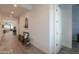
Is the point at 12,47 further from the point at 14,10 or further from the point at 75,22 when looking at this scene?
the point at 75,22

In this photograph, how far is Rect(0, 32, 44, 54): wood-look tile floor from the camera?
8.74 ft

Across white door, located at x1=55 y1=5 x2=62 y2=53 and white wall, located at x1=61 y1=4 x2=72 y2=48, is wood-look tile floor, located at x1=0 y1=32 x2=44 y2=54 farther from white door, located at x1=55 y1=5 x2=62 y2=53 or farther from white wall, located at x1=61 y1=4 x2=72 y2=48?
white wall, located at x1=61 y1=4 x2=72 y2=48

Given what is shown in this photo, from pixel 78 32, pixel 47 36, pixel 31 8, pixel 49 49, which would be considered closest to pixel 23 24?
pixel 31 8

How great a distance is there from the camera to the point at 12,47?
9.12ft

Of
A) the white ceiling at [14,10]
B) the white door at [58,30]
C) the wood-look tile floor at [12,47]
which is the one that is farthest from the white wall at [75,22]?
the white ceiling at [14,10]

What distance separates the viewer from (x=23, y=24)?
2980mm

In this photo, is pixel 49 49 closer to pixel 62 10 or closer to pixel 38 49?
pixel 38 49

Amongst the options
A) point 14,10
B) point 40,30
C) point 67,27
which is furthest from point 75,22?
point 14,10

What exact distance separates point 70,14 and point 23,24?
1347 millimetres

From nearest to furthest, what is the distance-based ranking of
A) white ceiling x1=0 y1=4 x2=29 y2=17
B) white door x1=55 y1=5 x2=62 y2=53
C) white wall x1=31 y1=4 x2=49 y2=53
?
white ceiling x1=0 y1=4 x2=29 y2=17
white door x1=55 y1=5 x2=62 y2=53
white wall x1=31 y1=4 x2=49 y2=53

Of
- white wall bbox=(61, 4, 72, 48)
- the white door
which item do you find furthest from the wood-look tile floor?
white wall bbox=(61, 4, 72, 48)

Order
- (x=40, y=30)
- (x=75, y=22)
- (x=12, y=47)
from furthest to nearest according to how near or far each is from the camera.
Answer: (x=40, y=30) → (x=12, y=47) → (x=75, y=22)

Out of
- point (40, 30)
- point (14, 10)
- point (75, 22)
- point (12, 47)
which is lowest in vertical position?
point (12, 47)
